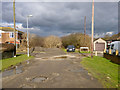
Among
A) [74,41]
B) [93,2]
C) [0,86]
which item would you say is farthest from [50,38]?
[0,86]

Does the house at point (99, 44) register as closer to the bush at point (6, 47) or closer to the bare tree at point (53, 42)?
the bare tree at point (53, 42)

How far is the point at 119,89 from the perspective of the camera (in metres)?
4.77

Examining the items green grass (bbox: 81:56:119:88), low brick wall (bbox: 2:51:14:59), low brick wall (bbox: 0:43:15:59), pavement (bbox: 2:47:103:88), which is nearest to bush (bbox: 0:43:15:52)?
low brick wall (bbox: 0:43:15:59)

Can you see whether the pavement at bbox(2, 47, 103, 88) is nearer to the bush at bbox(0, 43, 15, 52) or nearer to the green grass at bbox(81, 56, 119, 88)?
the green grass at bbox(81, 56, 119, 88)

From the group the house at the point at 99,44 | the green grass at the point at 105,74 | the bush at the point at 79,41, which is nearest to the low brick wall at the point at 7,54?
the green grass at the point at 105,74

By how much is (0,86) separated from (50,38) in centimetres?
4678

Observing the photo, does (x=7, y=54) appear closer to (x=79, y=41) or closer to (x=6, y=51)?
(x=6, y=51)

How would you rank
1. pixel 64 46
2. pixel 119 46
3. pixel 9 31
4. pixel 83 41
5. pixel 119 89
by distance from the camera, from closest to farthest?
pixel 119 89, pixel 119 46, pixel 83 41, pixel 9 31, pixel 64 46

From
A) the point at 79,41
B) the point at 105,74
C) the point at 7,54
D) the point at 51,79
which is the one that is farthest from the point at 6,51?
the point at 79,41

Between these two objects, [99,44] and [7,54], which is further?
[99,44]

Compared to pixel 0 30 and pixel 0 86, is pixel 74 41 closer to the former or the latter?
pixel 0 30

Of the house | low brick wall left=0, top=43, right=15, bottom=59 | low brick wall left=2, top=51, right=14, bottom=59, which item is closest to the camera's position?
low brick wall left=0, top=43, right=15, bottom=59

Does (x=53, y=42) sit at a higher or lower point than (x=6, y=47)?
higher

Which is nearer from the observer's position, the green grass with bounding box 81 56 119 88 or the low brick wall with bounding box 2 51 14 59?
the green grass with bounding box 81 56 119 88
